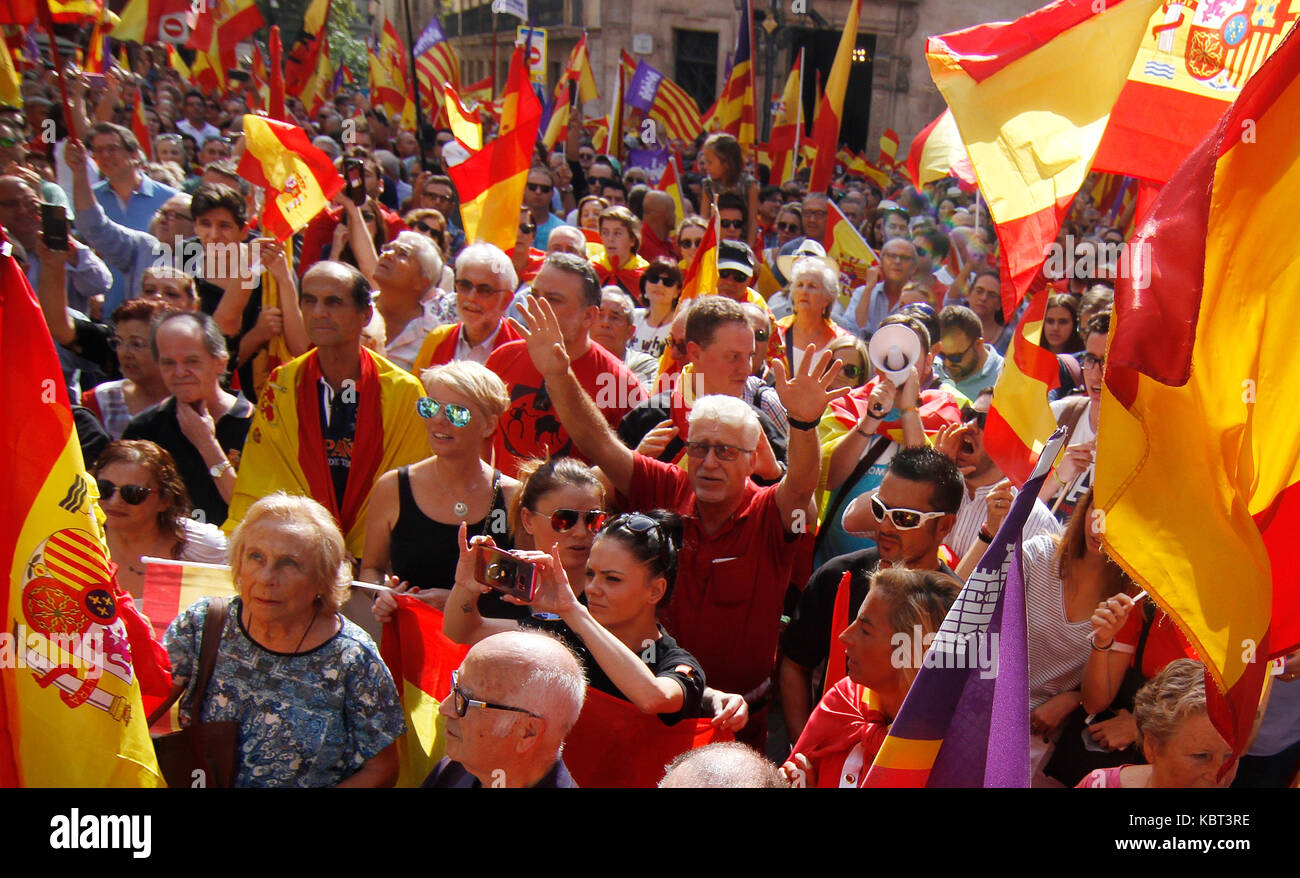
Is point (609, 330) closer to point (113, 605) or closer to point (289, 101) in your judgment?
point (113, 605)

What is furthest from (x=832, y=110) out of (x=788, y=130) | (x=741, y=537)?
(x=741, y=537)

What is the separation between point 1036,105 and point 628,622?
2236mm

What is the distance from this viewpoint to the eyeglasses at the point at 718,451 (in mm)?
3826

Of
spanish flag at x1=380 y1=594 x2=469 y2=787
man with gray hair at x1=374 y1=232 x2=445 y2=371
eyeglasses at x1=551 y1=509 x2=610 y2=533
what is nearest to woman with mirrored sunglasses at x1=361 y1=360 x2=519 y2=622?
spanish flag at x1=380 y1=594 x2=469 y2=787

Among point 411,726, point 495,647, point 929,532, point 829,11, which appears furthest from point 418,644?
point 829,11

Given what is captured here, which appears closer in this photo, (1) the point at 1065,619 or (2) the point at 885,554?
(1) the point at 1065,619

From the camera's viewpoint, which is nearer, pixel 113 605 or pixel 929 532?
pixel 113 605

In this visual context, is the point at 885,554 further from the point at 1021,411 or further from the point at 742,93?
the point at 742,93

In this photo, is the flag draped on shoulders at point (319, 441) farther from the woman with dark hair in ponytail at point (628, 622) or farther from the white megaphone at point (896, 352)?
the white megaphone at point (896, 352)

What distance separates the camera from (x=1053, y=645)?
3.31 metres

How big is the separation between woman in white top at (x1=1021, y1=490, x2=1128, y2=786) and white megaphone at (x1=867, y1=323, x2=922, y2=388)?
1.07 m

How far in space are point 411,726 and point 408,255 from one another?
3217 mm

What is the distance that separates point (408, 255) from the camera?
5902 mm

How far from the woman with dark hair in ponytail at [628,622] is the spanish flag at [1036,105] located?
1.36 meters
